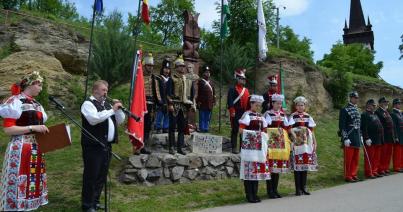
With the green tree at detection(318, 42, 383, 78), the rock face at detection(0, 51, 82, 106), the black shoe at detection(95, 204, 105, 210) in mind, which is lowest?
the black shoe at detection(95, 204, 105, 210)

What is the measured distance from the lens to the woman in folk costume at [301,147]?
26.1ft

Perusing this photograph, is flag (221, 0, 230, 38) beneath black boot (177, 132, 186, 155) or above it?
above

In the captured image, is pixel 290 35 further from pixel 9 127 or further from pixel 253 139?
pixel 9 127

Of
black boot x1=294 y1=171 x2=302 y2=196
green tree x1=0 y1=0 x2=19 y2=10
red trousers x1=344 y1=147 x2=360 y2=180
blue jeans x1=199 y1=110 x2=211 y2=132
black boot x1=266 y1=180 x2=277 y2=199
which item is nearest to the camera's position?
black boot x1=266 y1=180 x2=277 y2=199

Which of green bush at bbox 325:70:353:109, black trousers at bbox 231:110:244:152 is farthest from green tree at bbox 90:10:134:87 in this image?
green bush at bbox 325:70:353:109

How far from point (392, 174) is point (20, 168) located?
30.2 feet

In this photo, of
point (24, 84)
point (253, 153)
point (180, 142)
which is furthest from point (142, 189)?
point (24, 84)

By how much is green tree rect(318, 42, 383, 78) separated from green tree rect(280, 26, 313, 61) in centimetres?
280

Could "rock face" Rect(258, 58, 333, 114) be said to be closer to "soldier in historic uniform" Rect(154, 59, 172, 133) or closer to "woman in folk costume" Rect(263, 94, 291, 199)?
"soldier in historic uniform" Rect(154, 59, 172, 133)

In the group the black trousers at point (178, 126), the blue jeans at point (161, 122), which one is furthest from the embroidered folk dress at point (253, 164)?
the blue jeans at point (161, 122)

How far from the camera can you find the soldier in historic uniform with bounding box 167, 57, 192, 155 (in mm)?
8656

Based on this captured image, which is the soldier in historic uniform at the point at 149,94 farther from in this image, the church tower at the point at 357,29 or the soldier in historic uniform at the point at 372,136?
the church tower at the point at 357,29

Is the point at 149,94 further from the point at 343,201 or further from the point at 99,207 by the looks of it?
the point at 343,201

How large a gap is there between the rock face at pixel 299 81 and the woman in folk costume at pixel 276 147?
30.9ft
